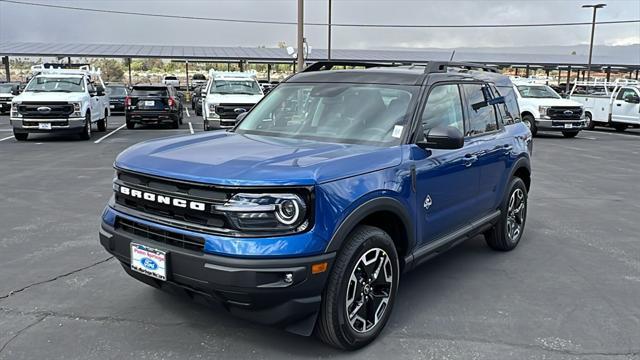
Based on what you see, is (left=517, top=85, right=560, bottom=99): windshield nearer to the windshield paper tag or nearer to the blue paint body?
the blue paint body

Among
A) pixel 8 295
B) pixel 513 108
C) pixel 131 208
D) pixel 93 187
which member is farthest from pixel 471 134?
pixel 93 187

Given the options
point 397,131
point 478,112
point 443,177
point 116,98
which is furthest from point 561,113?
point 116,98

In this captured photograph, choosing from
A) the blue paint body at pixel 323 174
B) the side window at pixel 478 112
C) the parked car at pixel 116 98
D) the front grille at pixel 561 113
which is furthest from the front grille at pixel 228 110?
the parked car at pixel 116 98

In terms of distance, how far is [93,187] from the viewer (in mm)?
8867

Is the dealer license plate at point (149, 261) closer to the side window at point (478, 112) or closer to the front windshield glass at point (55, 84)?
the side window at point (478, 112)

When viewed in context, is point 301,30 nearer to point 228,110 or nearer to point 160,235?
point 228,110

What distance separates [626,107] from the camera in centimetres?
2202

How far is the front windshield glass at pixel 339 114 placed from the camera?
4125 millimetres

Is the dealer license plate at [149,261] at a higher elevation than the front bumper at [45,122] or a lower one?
higher

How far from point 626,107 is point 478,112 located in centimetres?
2016

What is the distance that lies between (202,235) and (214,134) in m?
1.64

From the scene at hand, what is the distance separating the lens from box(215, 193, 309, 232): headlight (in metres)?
3.06

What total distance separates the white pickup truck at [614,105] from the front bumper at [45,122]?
20008 mm

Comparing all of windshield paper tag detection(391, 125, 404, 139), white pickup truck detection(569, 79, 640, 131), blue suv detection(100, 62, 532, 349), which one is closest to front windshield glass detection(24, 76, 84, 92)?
blue suv detection(100, 62, 532, 349)
